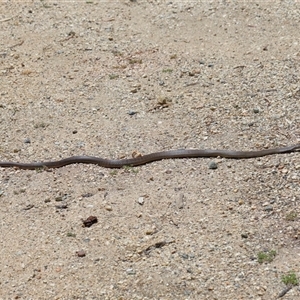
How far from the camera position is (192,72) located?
9.56 m

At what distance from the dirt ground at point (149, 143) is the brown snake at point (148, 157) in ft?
0.26

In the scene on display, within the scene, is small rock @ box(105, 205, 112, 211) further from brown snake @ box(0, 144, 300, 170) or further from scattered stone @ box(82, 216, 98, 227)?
brown snake @ box(0, 144, 300, 170)

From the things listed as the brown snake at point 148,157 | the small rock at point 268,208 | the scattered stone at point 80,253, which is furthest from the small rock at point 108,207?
the small rock at point 268,208

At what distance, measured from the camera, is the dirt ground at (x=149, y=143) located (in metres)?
5.75

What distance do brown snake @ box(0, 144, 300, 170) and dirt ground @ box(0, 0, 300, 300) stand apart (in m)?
0.08

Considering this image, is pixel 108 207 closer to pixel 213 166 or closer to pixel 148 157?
pixel 148 157

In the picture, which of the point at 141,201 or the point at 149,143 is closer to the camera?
the point at 141,201

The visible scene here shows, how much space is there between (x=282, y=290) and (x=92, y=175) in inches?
114

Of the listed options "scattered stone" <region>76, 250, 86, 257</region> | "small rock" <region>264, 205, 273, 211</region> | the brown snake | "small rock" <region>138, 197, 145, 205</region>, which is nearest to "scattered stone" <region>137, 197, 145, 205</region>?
"small rock" <region>138, 197, 145, 205</region>

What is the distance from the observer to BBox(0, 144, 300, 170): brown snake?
24.3 ft

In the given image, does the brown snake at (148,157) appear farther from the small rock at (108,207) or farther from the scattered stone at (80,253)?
the scattered stone at (80,253)

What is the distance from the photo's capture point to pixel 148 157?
7.57m

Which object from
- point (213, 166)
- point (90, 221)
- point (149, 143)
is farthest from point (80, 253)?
point (149, 143)

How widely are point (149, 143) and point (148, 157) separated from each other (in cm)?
45
